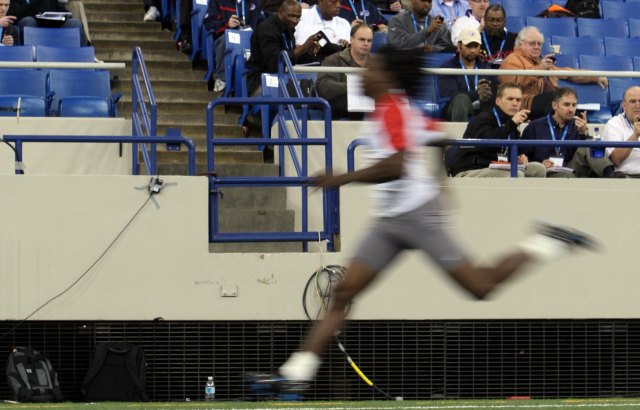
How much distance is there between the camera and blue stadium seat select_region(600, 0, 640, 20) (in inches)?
757

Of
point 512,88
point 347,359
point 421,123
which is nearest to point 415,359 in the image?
point 347,359

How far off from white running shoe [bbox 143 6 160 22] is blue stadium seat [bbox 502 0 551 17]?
4.66m

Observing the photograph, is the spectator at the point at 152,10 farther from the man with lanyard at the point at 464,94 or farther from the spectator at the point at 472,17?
the man with lanyard at the point at 464,94

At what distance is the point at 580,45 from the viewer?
17.4 m

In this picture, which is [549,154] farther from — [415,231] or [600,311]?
[415,231]

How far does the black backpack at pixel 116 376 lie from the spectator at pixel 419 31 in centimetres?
497

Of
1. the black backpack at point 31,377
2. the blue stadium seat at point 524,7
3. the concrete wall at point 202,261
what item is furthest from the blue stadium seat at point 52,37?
the blue stadium seat at point 524,7

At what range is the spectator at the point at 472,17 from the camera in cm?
1551

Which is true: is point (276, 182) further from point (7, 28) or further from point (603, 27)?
point (603, 27)

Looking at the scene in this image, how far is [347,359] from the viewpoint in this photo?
487 inches

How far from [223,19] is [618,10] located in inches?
240

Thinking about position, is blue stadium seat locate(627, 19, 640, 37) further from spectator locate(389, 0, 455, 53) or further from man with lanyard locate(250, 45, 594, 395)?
man with lanyard locate(250, 45, 594, 395)

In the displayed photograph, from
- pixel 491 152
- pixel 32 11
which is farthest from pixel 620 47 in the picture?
pixel 32 11

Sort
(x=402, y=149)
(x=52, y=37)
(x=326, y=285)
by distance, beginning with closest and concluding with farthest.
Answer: (x=402, y=149), (x=326, y=285), (x=52, y=37)
